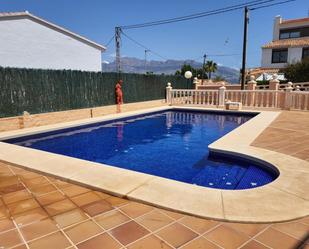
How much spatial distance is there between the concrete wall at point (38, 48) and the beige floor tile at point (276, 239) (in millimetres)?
15118

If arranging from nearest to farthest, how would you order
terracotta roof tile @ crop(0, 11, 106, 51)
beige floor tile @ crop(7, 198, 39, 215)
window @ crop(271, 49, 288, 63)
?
beige floor tile @ crop(7, 198, 39, 215) → terracotta roof tile @ crop(0, 11, 106, 51) → window @ crop(271, 49, 288, 63)

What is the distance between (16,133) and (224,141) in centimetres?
648

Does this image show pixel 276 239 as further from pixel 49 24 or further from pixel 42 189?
pixel 49 24

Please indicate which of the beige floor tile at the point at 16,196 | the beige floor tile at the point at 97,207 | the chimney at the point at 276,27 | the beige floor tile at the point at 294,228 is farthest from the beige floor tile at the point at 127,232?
the chimney at the point at 276,27

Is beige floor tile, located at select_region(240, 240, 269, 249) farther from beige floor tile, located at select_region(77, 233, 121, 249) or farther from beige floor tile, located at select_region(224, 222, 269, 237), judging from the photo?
beige floor tile, located at select_region(77, 233, 121, 249)

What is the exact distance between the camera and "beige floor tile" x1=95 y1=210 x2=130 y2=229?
281 cm

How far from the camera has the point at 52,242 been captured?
250 cm

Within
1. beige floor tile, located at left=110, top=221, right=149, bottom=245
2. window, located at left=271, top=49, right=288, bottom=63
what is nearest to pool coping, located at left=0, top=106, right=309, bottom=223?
beige floor tile, located at left=110, top=221, right=149, bottom=245

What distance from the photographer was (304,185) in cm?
375

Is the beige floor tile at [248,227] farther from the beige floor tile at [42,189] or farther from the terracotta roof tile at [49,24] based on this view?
the terracotta roof tile at [49,24]

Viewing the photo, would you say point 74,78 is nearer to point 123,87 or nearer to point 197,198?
point 123,87

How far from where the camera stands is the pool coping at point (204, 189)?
119 inches

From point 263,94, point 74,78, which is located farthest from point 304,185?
point 263,94

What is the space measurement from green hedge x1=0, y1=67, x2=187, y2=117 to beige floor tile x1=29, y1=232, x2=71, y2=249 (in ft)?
24.7
